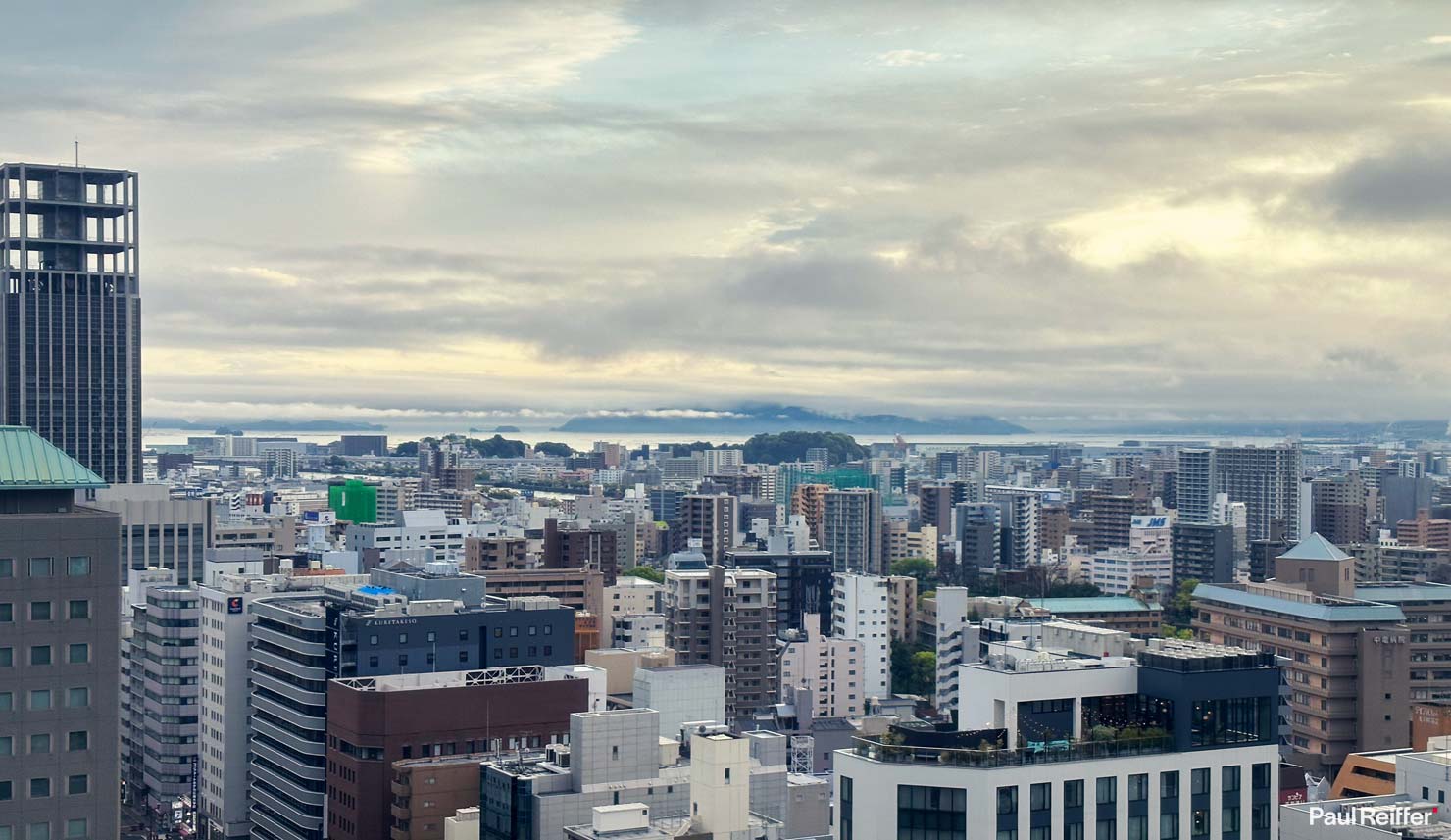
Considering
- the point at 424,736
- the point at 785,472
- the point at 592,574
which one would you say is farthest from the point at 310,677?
the point at 785,472

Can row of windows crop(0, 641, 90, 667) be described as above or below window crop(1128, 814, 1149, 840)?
above

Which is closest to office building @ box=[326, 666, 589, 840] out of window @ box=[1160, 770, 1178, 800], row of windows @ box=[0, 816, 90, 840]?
row of windows @ box=[0, 816, 90, 840]

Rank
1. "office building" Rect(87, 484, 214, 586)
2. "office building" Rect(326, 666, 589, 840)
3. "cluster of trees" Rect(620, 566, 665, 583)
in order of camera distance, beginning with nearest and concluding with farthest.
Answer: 1. "office building" Rect(326, 666, 589, 840)
2. "office building" Rect(87, 484, 214, 586)
3. "cluster of trees" Rect(620, 566, 665, 583)

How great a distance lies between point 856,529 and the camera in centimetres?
9975

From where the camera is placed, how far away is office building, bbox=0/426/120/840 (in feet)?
64.0

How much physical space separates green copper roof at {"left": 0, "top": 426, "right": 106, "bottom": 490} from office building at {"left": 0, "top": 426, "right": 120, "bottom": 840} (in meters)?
0.02

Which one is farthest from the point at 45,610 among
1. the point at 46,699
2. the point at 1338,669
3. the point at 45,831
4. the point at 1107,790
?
the point at 1338,669

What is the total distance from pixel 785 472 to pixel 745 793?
486 feet

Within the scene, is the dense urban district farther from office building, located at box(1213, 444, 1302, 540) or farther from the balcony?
office building, located at box(1213, 444, 1302, 540)

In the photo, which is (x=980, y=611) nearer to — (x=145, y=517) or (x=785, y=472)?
(x=145, y=517)

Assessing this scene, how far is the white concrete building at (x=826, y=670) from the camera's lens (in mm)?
55438

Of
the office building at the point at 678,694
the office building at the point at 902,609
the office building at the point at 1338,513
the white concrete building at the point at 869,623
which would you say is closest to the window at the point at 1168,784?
the office building at the point at 678,694

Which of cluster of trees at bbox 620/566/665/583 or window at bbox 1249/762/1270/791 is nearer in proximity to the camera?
window at bbox 1249/762/1270/791

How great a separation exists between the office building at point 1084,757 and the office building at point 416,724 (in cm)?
1311
